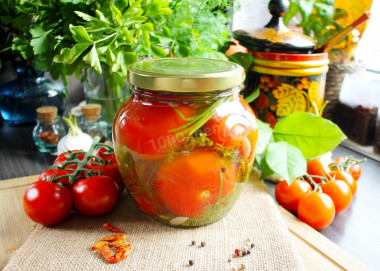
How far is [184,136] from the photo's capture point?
1.79 ft

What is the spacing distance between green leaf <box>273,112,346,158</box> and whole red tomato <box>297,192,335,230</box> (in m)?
0.15

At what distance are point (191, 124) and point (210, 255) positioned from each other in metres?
0.21

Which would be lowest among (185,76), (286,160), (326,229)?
(326,229)

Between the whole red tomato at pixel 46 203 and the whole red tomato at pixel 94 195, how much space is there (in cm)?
2

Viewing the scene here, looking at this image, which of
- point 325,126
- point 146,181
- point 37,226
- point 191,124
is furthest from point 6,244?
point 325,126

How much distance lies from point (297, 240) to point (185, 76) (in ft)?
1.21

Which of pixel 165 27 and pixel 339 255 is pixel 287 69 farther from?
pixel 339 255

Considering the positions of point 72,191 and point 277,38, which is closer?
point 72,191

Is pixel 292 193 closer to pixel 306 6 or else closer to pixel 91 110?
pixel 91 110

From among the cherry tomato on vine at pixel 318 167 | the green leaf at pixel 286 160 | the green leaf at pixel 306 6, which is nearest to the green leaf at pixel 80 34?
the green leaf at pixel 286 160

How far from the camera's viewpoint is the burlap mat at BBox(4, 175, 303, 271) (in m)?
0.54

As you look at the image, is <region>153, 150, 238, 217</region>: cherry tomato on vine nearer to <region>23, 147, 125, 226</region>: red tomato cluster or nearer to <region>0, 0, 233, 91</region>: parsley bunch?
<region>23, 147, 125, 226</region>: red tomato cluster

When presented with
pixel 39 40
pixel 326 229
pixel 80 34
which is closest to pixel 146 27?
pixel 80 34

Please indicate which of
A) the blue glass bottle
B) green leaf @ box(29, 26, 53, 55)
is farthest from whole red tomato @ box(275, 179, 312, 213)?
the blue glass bottle
